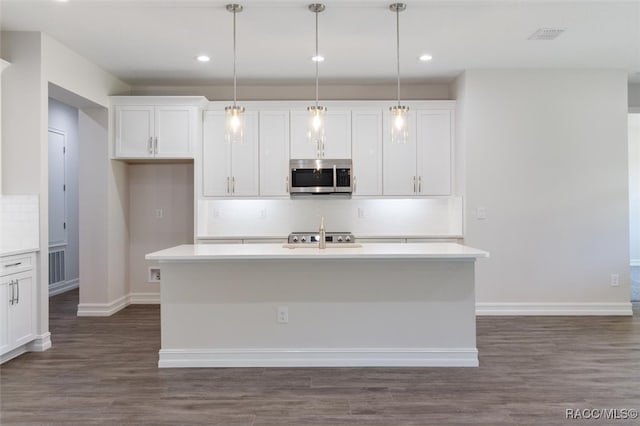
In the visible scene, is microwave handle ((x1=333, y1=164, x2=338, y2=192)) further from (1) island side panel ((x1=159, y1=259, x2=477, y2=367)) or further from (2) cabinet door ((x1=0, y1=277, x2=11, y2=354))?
(2) cabinet door ((x1=0, y1=277, x2=11, y2=354))

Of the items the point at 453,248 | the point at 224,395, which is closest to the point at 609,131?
the point at 453,248

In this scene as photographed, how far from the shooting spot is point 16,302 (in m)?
3.54

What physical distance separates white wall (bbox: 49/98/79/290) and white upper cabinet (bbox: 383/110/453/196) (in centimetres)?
482

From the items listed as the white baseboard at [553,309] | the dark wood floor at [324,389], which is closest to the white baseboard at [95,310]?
the dark wood floor at [324,389]

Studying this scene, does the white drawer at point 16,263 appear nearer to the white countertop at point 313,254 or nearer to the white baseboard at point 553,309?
the white countertop at point 313,254

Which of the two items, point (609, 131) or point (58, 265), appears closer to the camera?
point (609, 131)

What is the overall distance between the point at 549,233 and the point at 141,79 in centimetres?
521

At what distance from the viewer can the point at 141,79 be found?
17.6 ft

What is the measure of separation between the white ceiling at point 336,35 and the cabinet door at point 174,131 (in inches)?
18.1

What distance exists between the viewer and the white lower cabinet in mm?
3400

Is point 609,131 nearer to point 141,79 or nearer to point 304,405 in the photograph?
point 304,405

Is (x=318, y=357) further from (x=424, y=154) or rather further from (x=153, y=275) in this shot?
(x=153, y=275)

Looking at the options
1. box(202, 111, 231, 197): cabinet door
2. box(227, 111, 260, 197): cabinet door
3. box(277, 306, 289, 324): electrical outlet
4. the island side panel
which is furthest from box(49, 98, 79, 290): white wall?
box(277, 306, 289, 324): electrical outlet

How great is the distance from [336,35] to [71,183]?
504cm
